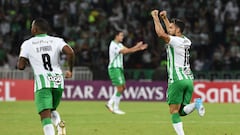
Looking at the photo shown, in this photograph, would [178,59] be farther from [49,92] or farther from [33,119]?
[33,119]

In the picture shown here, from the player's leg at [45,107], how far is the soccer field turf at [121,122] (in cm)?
302

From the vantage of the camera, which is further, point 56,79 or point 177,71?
point 177,71

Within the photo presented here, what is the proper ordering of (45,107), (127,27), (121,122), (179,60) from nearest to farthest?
(45,107) < (179,60) < (121,122) < (127,27)

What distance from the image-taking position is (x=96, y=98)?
2980 cm

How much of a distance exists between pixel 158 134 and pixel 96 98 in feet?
48.5

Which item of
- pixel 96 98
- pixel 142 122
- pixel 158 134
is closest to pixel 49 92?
pixel 158 134

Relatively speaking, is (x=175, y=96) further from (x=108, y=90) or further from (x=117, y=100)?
(x=108, y=90)

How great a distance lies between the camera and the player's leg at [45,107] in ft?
40.1

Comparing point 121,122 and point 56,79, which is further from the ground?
point 56,79

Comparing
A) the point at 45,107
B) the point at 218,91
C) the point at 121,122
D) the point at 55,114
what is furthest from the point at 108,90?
the point at 45,107

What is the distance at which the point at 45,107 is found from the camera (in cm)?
1224

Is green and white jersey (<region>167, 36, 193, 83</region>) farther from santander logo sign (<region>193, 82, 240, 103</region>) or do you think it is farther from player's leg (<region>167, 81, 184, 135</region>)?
santander logo sign (<region>193, 82, 240, 103</region>)

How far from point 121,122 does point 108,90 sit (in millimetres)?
11551

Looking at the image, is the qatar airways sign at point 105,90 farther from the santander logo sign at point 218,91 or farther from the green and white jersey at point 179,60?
the green and white jersey at point 179,60
